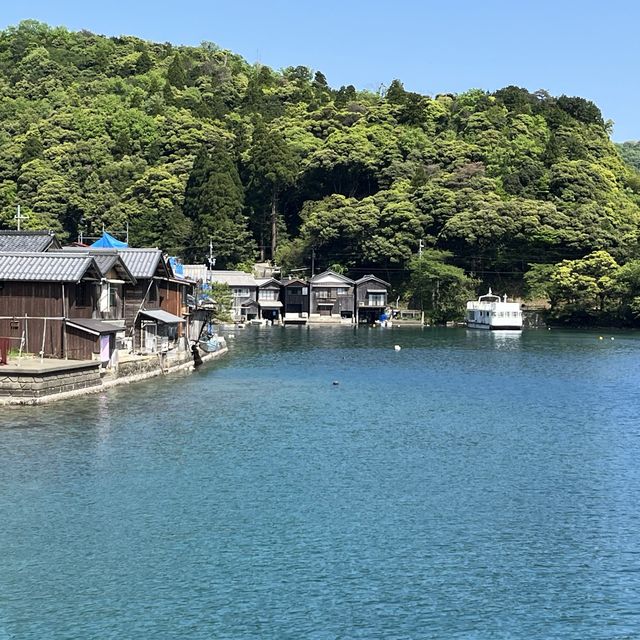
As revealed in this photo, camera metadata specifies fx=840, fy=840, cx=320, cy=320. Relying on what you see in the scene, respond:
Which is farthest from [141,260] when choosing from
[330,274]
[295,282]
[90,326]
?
[330,274]

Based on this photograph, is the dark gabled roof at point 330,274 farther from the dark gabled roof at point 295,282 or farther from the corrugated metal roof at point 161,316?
the corrugated metal roof at point 161,316

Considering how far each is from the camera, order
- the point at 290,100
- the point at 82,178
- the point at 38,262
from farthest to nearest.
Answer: the point at 290,100, the point at 82,178, the point at 38,262

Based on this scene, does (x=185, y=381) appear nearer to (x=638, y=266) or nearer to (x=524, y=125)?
(x=638, y=266)

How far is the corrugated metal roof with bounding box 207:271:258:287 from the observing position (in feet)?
281

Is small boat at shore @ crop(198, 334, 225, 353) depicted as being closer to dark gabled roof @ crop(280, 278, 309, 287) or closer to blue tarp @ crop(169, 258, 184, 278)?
blue tarp @ crop(169, 258, 184, 278)

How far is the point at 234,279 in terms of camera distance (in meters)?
86.7

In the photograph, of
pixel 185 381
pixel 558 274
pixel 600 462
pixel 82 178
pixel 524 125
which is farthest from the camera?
pixel 524 125

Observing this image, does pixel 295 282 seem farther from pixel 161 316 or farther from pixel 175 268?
pixel 161 316

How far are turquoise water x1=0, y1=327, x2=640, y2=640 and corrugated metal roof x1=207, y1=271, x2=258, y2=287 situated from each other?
5278 cm

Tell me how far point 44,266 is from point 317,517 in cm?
1940

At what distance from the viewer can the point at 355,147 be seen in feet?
328

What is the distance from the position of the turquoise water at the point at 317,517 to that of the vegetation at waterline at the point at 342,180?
5739 centimetres

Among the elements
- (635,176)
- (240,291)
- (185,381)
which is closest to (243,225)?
(240,291)

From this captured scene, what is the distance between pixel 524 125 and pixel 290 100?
3817 centimetres
